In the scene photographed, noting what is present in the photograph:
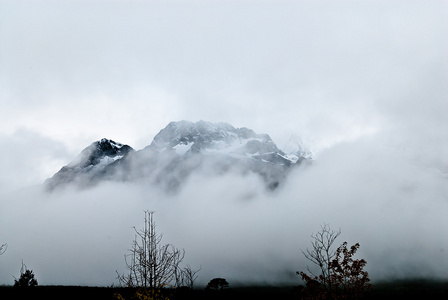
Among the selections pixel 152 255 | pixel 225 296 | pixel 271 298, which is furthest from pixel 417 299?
pixel 152 255

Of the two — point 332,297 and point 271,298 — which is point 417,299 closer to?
point 271,298

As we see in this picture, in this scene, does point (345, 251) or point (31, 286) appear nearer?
point (345, 251)

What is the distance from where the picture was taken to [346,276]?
3019cm

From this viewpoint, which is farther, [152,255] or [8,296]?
[8,296]

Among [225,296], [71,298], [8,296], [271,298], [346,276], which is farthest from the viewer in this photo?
[271,298]

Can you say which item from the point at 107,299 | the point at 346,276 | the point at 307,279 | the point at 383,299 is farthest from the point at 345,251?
the point at 383,299

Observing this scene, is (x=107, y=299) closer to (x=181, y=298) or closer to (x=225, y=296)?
(x=181, y=298)

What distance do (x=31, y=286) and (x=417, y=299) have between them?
153m

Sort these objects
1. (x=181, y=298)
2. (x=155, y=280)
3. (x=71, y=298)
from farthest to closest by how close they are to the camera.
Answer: (x=71, y=298)
(x=181, y=298)
(x=155, y=280)

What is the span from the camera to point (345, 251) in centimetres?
3105

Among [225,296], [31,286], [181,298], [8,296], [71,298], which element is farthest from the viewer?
[225,296]

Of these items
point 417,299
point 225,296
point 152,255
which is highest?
point 152,255

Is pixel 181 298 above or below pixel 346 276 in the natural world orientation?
below

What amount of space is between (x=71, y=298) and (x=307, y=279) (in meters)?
83.5
